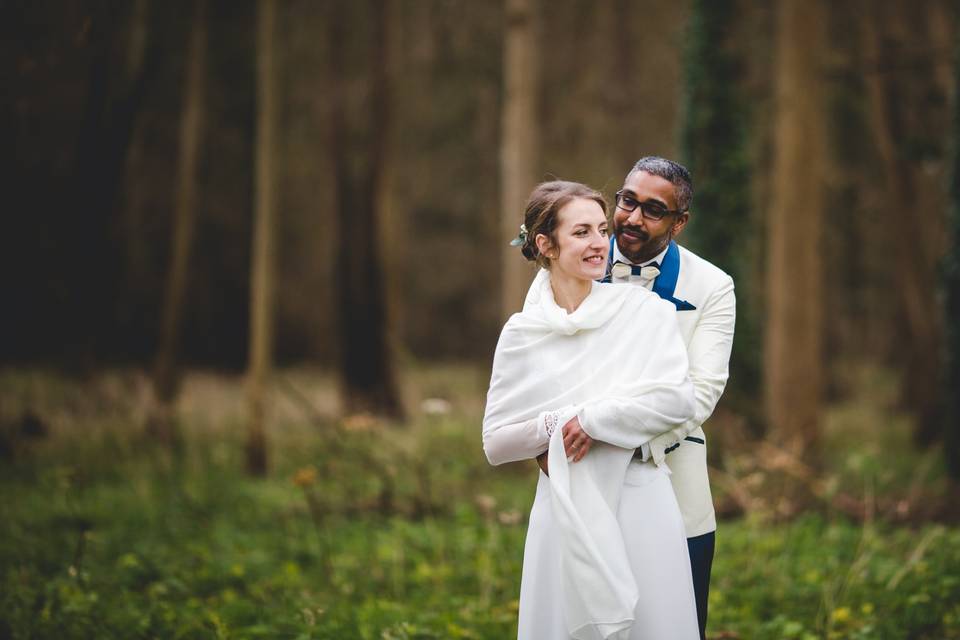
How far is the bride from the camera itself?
9.64 feet

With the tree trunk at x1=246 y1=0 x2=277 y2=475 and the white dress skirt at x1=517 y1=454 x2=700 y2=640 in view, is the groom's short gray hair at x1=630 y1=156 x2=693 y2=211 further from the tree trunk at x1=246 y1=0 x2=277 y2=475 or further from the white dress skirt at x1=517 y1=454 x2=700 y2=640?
the tree trunk at x1=246 y1=0 x2=277 y2=475

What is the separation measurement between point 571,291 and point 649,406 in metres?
0.52

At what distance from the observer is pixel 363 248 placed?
545 inches

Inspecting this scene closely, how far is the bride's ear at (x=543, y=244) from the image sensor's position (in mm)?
3176

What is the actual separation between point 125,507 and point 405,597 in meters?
3.77

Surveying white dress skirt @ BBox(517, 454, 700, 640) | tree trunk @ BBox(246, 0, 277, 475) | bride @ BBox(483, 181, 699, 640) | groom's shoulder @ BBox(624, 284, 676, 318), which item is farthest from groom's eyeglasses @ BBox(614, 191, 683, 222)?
tree trunk @ BBox(246, 0, 277, 475)

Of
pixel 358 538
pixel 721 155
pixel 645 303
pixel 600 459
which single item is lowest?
pixel 358 538

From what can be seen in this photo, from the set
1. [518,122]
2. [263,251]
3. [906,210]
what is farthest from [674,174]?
[906,210]

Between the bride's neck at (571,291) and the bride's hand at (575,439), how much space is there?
0.44 meters

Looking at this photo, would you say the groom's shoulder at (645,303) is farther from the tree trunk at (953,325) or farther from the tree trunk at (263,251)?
the tree trunk at (263,251)

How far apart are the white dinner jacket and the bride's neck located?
0.96 feet

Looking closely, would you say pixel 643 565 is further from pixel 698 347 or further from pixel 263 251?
pixel 263 251

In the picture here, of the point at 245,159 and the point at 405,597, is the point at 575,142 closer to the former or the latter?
the point at 245,159

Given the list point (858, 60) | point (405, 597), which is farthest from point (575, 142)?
point (405, 597)
